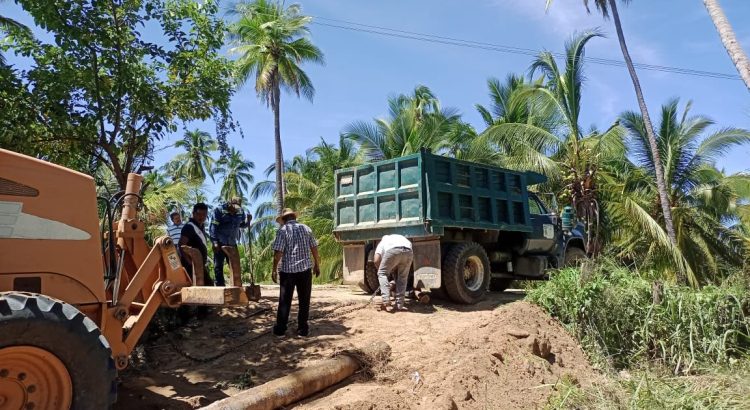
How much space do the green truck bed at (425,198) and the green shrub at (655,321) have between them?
2121 mm

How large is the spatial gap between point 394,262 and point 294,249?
195 cm

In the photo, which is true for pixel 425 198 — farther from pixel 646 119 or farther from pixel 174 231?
pixel 646 119

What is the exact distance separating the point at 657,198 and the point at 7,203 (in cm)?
1676

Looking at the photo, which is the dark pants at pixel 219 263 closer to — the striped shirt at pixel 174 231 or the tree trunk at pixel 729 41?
the striped shirt at pixel 174 231

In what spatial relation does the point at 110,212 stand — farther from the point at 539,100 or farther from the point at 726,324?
the point at 539,100

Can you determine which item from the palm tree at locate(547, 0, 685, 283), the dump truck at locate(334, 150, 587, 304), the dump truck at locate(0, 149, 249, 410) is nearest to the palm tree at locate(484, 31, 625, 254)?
the palm tree at locate(547, 0, 685, 283)

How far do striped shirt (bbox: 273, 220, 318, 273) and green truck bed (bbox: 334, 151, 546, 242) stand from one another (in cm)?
228

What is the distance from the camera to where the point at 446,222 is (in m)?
9.09

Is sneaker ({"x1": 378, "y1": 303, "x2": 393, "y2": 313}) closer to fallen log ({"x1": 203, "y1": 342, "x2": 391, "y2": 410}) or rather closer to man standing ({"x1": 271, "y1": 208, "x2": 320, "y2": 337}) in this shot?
man standing ({"x1": 271, "y1": 208, "x2": 320, "y2": 337})

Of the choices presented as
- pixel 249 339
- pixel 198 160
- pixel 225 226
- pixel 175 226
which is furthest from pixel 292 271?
pixel 198 160

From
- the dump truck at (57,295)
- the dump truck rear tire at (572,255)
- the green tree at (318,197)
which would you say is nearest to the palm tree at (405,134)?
the green tree at (318,197)

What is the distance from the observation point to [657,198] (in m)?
16.8

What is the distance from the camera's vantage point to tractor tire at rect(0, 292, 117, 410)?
138 inches

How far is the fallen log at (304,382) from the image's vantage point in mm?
4668
